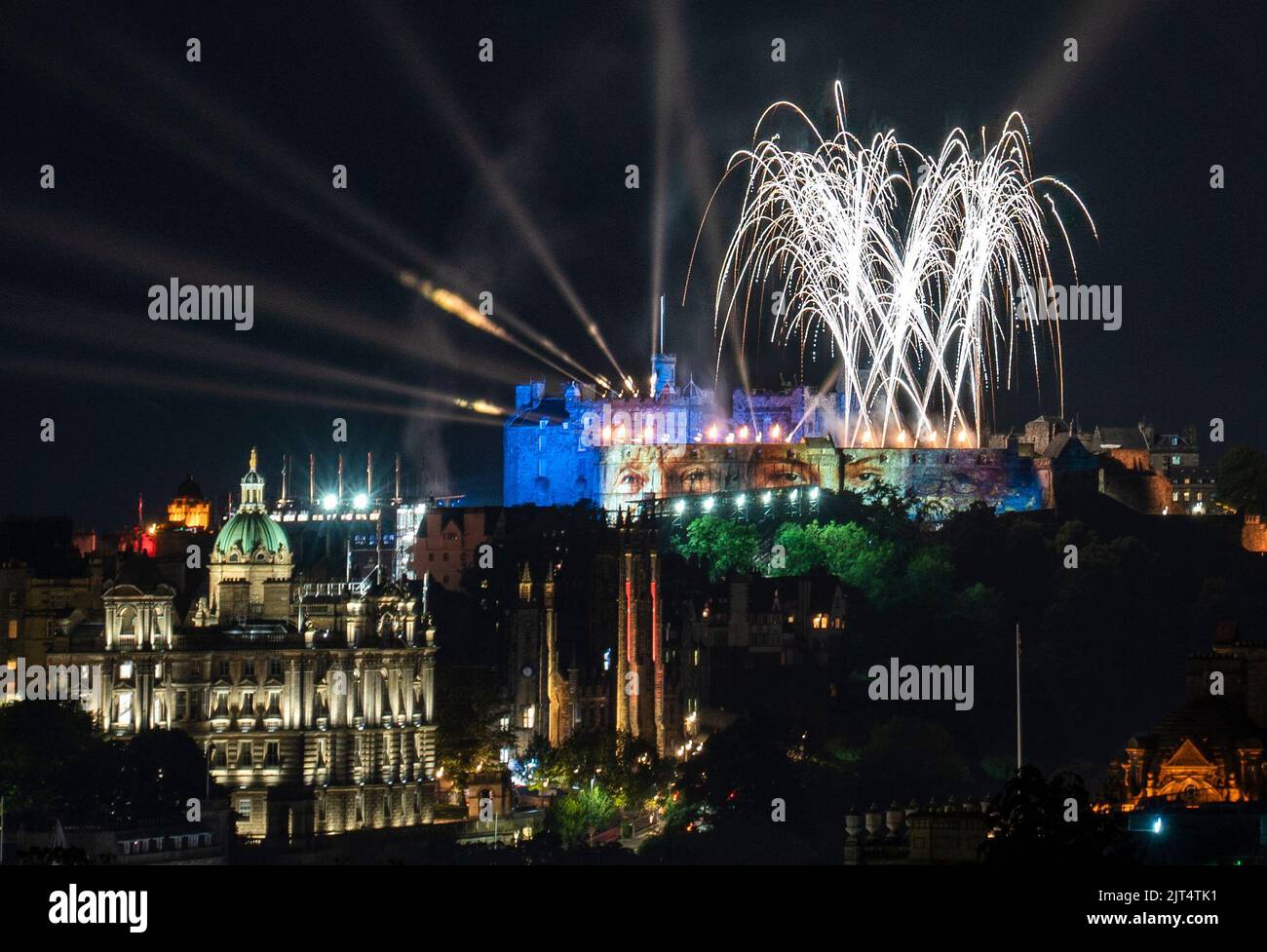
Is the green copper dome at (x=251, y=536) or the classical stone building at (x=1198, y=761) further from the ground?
the green copper dome at (x=251, y=536)

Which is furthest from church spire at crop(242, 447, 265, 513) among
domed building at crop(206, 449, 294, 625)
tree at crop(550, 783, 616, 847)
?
tree at crop(550, 783, 616, 847)

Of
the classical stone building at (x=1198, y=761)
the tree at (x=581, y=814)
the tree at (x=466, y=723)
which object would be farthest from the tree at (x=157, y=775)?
the classical stone building at (x=1198, y=761)

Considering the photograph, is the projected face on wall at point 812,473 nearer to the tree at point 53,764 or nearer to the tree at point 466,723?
the tree at point 466,723

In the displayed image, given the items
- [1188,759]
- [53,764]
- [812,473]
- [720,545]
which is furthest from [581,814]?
[812,473]

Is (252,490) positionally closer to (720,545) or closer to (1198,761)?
(720,545)

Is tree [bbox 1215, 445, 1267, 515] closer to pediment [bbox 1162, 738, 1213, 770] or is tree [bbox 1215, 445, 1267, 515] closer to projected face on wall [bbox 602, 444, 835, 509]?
projected face on wall [bbox 602, 444, 835, 509]
